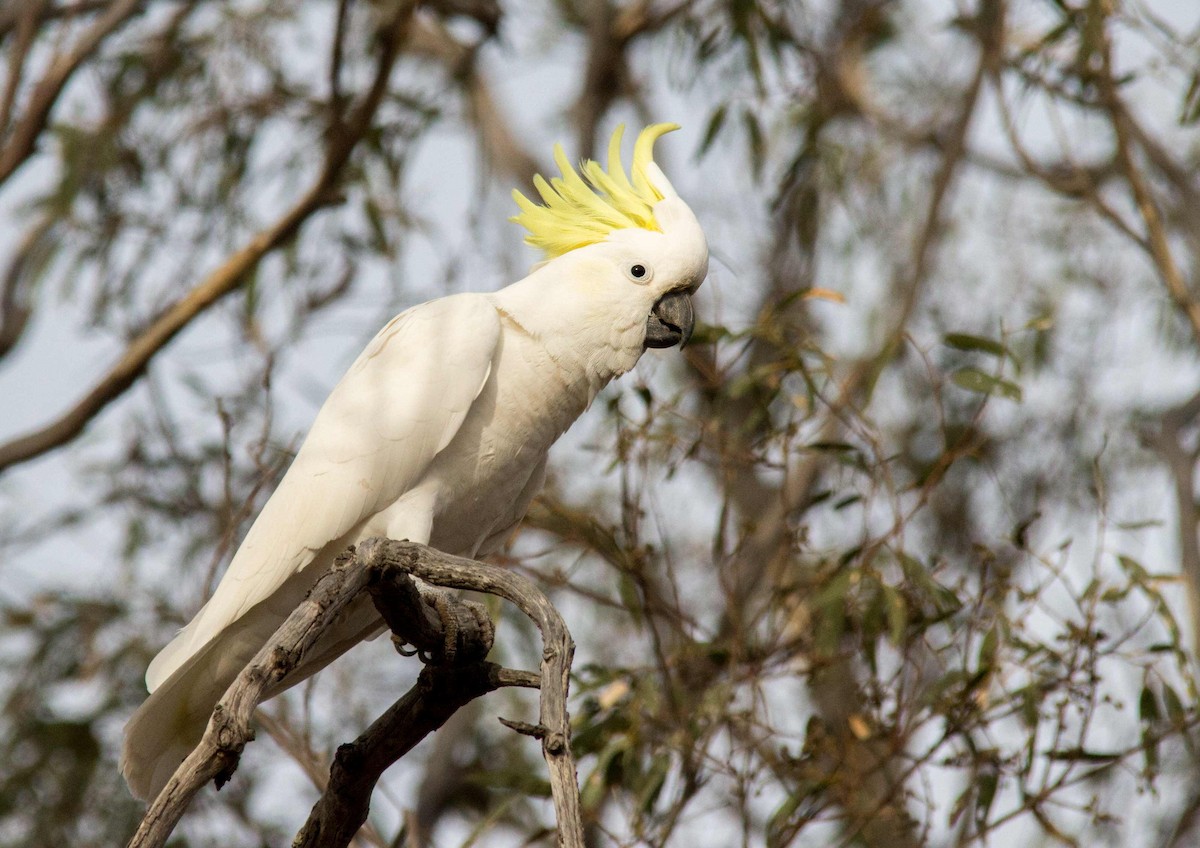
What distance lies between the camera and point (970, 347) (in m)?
3.01

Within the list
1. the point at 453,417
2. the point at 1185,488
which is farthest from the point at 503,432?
the point at 1185,488

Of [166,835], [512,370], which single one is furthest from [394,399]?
[166,835]

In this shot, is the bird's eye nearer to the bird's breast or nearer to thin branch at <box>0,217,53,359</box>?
the bird's breast

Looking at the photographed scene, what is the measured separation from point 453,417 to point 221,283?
2.14 meters

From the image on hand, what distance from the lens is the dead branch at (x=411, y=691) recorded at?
1.43m

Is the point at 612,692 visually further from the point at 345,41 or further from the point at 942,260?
the point at 942,260

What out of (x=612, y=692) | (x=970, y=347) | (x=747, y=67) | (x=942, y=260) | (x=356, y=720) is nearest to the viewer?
(x=970, y=347)

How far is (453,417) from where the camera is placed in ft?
7.53

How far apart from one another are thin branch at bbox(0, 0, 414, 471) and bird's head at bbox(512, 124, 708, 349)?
162cm

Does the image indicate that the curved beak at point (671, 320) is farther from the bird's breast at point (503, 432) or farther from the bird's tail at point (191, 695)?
the bird's tail at point (191, 695)

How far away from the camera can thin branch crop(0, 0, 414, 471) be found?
3.96 m

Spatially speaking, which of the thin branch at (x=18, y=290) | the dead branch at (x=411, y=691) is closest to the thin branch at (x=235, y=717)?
the dead branch at (x=411, y=691)

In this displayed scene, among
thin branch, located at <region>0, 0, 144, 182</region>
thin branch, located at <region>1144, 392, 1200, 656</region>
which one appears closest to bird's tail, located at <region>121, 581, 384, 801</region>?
thin branch, located at <region>1144, 392, 1200, 656</region>

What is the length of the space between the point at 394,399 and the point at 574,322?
1.16 ft
